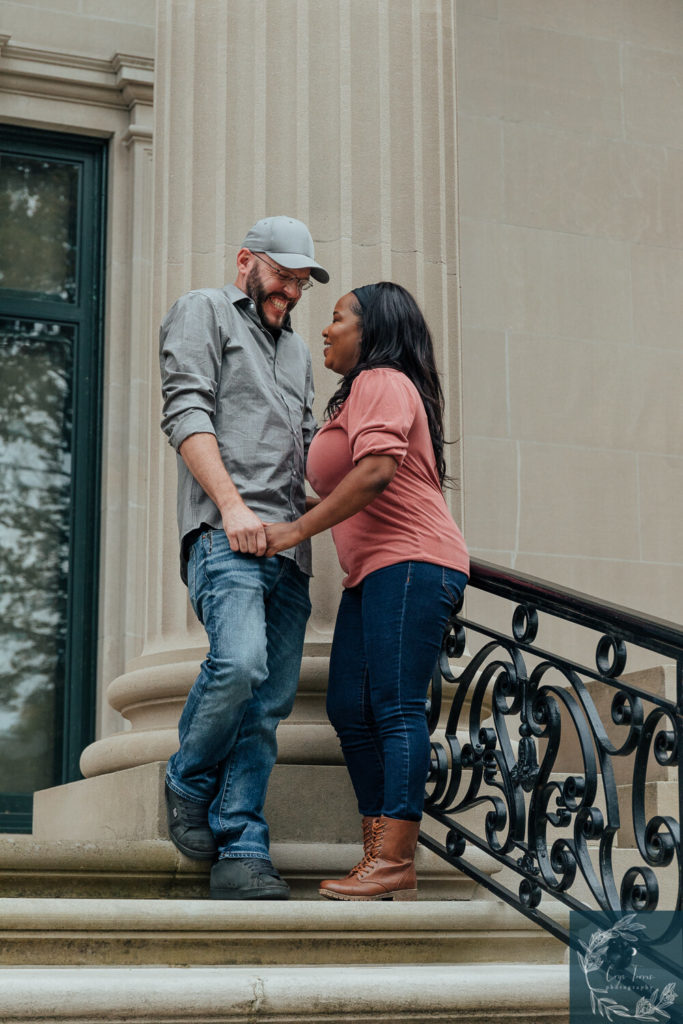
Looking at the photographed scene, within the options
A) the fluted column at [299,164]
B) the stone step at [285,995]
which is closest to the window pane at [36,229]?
the fluted column at [299,164]

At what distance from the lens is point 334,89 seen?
5492 mm

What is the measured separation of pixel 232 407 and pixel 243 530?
19.2 inches

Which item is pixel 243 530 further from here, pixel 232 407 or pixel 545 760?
pixel 545 760

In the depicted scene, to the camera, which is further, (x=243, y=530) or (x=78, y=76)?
(x=78, y=76)

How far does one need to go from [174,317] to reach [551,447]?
4586 millimetres

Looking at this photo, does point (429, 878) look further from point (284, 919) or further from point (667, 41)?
point (667, 41)

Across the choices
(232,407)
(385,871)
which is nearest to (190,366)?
(232,407)

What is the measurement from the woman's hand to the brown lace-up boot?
0.84m

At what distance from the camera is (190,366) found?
4.31m

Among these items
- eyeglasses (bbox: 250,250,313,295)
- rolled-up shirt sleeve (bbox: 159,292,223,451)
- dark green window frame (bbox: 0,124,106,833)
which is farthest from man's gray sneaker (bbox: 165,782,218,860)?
dark green window frame (bbox: 0,124,106,833)

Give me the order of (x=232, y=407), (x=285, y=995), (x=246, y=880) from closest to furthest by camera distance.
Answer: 1. (x=285, y=995)
2. (x=246, y=880)
3. (x=232, y=407)

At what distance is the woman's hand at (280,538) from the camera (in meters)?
4.18

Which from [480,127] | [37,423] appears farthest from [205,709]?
[480,127]

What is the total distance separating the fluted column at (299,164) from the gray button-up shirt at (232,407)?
2.32 ft
